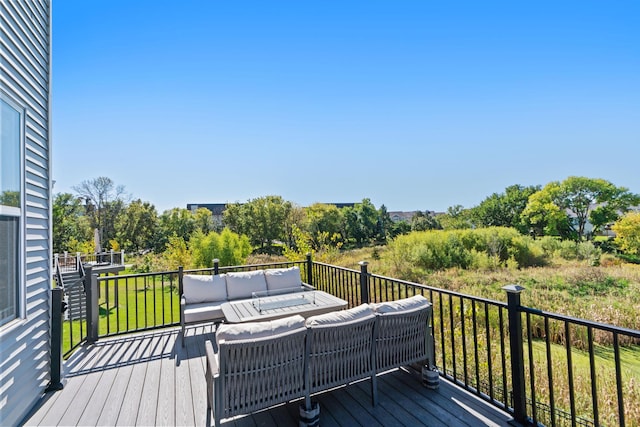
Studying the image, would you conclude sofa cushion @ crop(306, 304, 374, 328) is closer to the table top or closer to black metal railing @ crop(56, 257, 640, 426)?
black metal railing @ crop(56, 257, 640, 426)

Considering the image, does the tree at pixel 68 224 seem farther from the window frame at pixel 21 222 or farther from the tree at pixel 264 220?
the window frame at pixel 21 222

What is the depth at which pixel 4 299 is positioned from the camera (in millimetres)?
2354

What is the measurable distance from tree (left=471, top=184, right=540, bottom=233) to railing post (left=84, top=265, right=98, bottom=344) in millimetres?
37684

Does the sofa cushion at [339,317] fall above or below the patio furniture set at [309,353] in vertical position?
above

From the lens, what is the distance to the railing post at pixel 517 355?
2.27m

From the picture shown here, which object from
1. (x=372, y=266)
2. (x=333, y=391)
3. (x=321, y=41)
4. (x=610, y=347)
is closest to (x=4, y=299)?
(x=333, y=391)

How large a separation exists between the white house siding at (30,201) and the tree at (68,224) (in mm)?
20849

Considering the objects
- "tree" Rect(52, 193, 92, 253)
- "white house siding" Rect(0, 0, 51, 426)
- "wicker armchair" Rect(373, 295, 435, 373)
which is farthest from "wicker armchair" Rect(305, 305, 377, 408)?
"tree" Rect(52, 193, 92, 253)

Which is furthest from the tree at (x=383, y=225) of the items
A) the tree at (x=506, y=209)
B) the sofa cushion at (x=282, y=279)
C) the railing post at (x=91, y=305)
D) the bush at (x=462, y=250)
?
the railing post at (x=91, y=305)

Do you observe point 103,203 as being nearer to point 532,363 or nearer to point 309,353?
point 309,353

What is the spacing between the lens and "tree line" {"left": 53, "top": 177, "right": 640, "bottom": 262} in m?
22.9

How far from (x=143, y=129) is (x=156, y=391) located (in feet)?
29.0

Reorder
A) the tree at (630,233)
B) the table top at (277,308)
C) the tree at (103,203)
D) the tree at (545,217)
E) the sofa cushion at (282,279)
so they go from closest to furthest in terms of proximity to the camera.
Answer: the table top at (277,308) < the sofa cushion at (282,279) < the tree at (630,233) < the tree at (103,203) < the tree at (545,217)

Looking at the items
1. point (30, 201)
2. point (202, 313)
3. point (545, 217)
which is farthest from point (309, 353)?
point (545, 217)
